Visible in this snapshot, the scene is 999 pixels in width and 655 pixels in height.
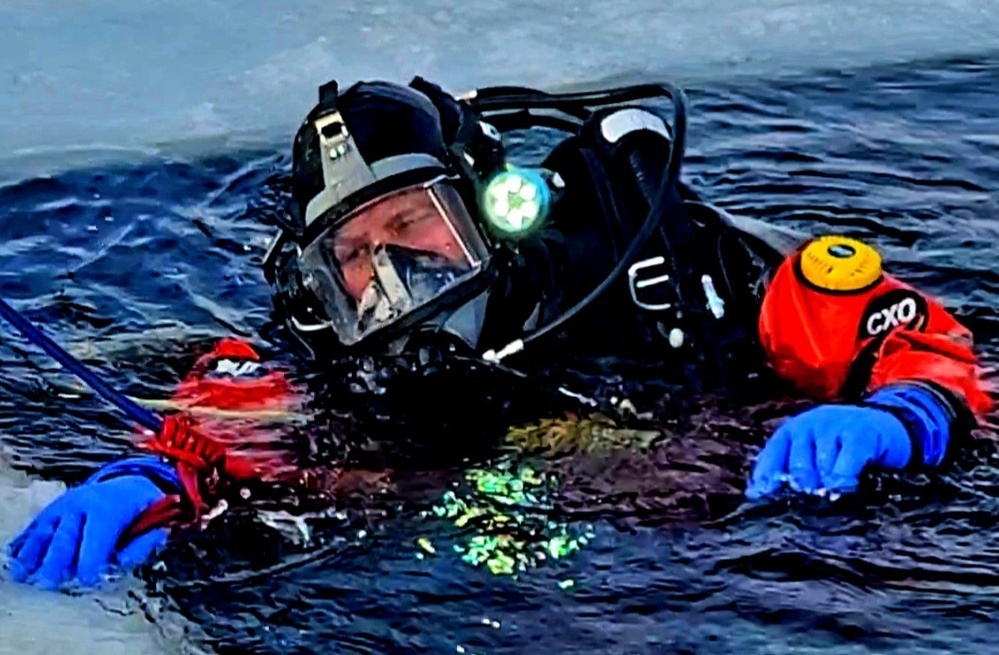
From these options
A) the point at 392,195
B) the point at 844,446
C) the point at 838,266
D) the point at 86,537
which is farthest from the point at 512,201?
the point at 86,537

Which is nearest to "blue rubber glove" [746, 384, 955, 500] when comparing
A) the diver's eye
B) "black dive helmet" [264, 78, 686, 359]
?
"black dive helmet" [264, 78, 686, 359]

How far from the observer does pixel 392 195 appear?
3.17 meters

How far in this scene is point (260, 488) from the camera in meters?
3.13

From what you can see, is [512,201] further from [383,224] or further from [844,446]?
[844,446]

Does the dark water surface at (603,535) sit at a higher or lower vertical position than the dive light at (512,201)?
lower

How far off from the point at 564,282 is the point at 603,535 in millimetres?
549

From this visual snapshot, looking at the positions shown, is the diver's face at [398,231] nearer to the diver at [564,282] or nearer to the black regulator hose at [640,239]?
the diver at [564,282]

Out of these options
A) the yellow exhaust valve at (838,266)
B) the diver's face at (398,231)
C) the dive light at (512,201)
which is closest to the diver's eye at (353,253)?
the diver's face at (398,231)

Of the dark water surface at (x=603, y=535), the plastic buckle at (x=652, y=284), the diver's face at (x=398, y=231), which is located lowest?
the dark water surface at (x=603, y=535)

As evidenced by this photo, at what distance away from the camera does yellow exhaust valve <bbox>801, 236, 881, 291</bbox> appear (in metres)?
3.20

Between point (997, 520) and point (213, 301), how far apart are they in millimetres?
1989

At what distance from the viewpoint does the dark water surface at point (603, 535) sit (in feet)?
8.90

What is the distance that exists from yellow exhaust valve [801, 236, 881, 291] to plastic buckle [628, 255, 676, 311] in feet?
0.77

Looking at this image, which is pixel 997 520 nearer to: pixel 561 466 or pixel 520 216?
pixel 561 466
